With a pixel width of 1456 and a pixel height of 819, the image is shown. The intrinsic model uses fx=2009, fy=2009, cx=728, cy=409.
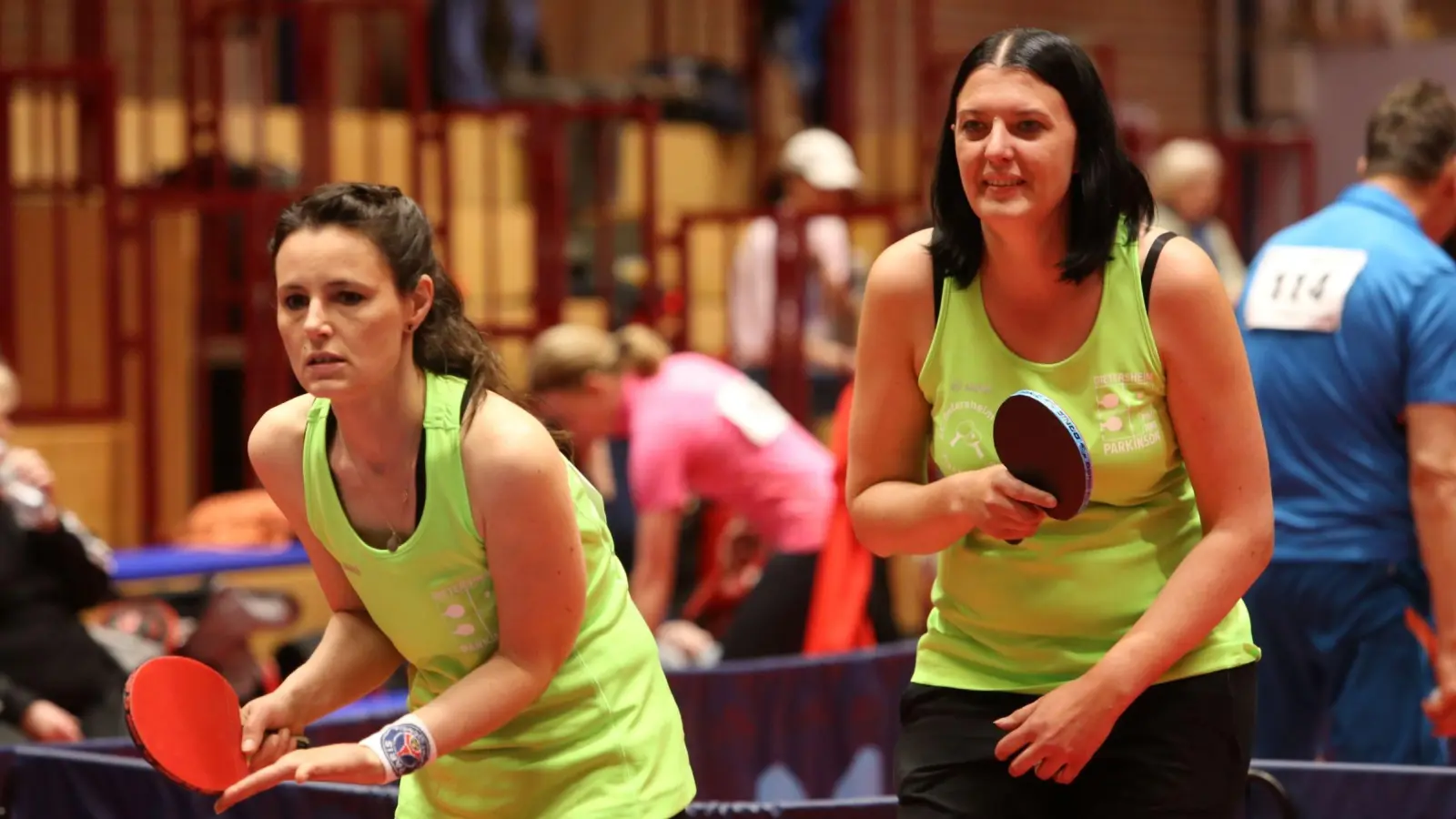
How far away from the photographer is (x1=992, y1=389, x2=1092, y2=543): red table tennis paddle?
7.00ft

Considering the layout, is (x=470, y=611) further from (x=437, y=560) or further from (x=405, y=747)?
(x=405, y=747)

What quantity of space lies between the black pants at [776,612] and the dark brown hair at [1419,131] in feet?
7.14

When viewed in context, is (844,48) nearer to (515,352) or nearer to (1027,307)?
(515,352)

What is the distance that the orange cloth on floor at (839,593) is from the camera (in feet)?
17.4

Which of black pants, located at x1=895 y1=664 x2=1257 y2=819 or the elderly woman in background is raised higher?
the elderly woman in background

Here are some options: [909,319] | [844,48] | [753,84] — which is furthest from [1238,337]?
[753,84]

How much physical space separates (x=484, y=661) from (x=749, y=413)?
3.08m

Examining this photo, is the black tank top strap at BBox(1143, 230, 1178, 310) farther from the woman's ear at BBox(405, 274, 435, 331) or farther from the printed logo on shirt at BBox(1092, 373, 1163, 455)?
the woman's ear at BBox(405, 274, 435, 331)

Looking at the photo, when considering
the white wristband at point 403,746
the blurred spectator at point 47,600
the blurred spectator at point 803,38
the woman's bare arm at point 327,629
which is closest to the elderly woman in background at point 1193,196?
the blurred spectator at point 803,38

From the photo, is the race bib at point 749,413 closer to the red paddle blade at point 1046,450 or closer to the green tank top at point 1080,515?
the green tank top at point 1080,515

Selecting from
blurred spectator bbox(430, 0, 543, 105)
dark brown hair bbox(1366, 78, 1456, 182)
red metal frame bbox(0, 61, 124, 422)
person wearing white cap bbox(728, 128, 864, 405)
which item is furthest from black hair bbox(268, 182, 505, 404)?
blurred spectator bbox(430, 0, 543, 105)

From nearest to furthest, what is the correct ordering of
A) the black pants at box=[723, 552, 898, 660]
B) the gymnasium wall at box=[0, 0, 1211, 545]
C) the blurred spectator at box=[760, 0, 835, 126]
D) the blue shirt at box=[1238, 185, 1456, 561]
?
the blue shirt at box=[1238, 185, 1456, 561], the black pants at box=[723, 552, 898, 660], the gymnasium wall at box=[0, 0, 1211, 545], the blurred spectator at box=[760, 0, 835, 126]

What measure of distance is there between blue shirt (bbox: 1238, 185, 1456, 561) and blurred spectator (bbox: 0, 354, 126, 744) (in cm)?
273

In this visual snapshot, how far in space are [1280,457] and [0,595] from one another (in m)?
2.90
